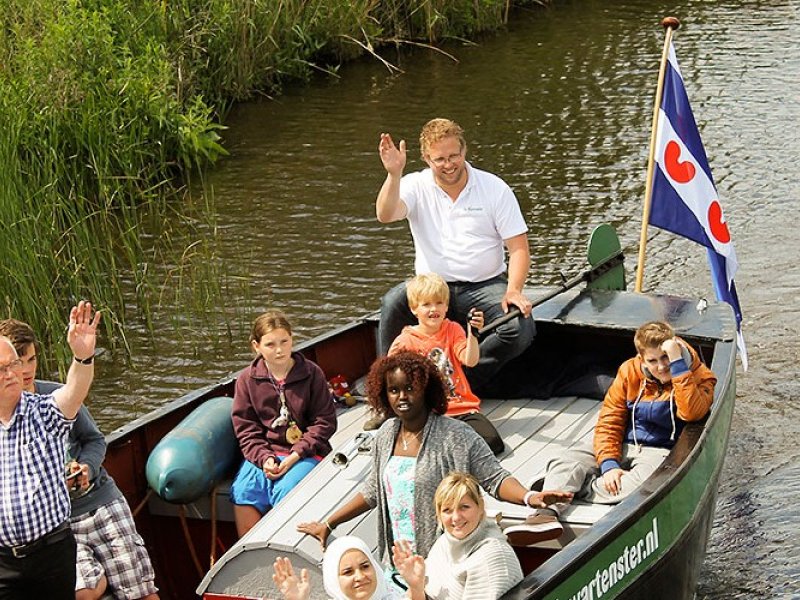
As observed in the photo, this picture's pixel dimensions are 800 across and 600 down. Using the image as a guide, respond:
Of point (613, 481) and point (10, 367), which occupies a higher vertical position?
point (10, 367)

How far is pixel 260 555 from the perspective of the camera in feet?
18.9

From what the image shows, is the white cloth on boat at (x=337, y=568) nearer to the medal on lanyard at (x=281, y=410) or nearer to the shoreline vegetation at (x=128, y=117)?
the medal on lanyard at (x=281, y=410)

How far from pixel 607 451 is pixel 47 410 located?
8.29 ft

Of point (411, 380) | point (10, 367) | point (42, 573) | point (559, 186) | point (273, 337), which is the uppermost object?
point (10, 367)

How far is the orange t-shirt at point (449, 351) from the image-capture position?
6.81 metres

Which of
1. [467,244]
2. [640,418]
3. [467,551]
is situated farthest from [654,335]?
[467,551]

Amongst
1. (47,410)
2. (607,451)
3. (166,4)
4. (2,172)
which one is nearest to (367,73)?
(166,4)

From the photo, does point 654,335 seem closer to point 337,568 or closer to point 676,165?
point 337,568

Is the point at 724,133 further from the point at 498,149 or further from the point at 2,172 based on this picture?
the point at 2,172

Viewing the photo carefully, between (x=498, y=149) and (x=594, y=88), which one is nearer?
(x=498, y=149)

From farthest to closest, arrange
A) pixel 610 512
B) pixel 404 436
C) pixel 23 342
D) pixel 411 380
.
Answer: pixel 610 512
pixel 404 436
pixel 411 380
pixel 23 342

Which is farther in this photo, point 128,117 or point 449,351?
point 128,117

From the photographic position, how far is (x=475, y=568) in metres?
5.18

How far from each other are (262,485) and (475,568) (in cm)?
160
